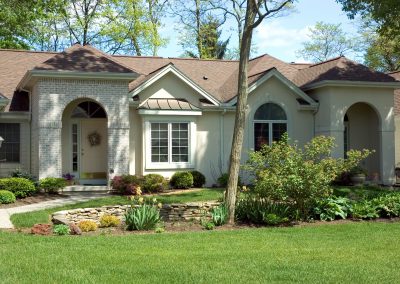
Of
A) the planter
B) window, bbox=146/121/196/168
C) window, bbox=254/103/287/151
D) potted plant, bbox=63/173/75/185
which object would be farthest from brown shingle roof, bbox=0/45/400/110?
the planter

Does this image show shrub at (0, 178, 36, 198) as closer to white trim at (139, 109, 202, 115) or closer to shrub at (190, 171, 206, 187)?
white trim at (139, 109, 202, 115)

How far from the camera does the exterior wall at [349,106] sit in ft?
72.8

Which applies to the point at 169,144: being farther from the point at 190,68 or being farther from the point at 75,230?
the point at 75,230

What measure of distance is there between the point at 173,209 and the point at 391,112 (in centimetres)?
1251

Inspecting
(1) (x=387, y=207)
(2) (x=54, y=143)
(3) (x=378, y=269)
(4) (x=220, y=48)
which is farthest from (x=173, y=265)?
(4) (x=220, y=48)

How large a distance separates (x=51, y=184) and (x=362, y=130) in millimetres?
14056

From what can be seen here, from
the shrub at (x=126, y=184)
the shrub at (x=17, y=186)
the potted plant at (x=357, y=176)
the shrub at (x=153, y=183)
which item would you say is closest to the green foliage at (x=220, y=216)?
the shrub at (x=126, y=184)

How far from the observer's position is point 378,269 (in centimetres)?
752

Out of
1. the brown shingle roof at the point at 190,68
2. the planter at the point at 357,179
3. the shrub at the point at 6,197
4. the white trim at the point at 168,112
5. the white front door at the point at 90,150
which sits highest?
the brown shingle roof at the point at 190,68

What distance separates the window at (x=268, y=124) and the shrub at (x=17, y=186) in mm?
9463

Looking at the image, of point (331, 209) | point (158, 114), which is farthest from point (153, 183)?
point (331, 209)

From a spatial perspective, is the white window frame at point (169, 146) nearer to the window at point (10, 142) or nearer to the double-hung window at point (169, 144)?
the double-hung window at point (169, 144)

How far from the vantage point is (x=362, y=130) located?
24297 mm

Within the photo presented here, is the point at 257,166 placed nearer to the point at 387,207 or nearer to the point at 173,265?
the point at 387,207
